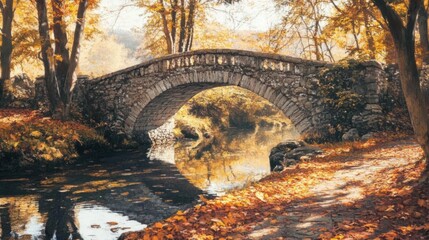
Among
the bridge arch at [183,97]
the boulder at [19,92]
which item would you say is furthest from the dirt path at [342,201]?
the boulder at [19,92]

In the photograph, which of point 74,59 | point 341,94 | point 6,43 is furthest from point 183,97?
point 6,43

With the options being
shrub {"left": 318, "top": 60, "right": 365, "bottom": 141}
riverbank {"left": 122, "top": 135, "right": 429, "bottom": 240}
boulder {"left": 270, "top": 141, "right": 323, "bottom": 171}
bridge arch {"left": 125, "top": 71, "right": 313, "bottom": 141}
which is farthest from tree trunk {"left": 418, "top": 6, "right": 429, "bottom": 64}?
riverbank {"left": 122, "top": 135, "right": 429, "bottom": 240}

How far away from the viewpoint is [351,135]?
13.1 m

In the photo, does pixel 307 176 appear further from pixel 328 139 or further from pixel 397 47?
pixel 328 139

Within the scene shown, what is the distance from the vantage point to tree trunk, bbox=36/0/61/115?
1502cm

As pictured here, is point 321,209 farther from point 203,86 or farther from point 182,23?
point 182,23

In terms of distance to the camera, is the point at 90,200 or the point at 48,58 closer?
the point at 90,200

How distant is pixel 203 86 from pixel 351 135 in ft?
25.2

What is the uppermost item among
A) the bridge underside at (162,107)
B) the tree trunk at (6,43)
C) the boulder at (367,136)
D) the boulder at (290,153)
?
the tree trunk at (6,43)

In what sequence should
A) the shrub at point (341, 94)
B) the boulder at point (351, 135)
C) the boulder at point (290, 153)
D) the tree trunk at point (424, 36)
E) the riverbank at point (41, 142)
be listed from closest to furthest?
the boulder at point (290, 153) < the boulder at point (351, 135) < the riverbank at point (41, 142) < the shrub at point (341, 94) < the tree trunk at point (424, 36)

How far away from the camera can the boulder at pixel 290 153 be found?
10591mm

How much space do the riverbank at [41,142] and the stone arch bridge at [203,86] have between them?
7.62ft

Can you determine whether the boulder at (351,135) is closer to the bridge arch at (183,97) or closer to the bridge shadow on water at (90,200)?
the bridge arch at (183,97)

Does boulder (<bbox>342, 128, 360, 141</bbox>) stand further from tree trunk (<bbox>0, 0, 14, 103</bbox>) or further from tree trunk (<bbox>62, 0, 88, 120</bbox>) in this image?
tree trunk (<bbox>0, 0, 14, 103</bbox>)
